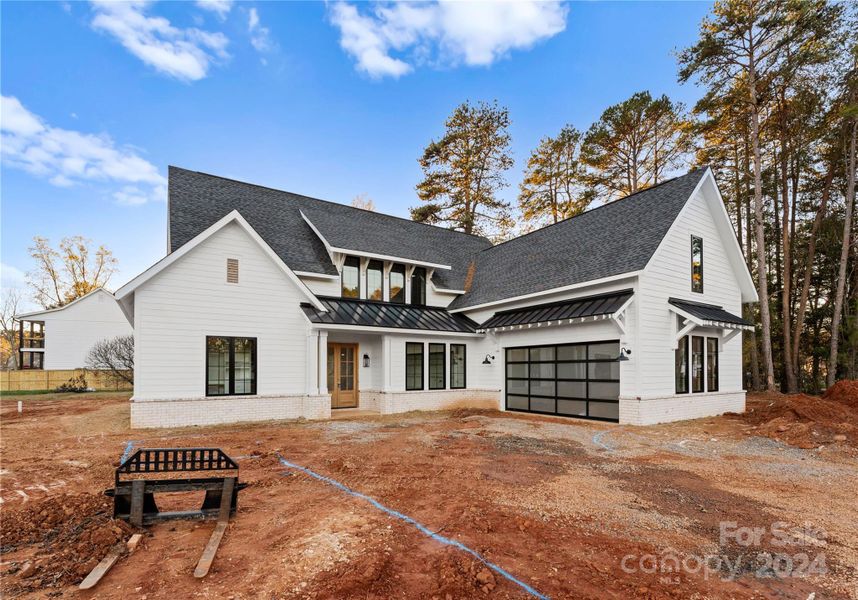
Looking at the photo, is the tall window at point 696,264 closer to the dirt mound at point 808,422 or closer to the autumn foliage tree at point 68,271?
the dirt mound at point 808,422

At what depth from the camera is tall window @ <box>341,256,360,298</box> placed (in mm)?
15516

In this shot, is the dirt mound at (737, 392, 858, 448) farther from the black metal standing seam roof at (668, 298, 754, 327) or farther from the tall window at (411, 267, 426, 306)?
the tall window at (411, 267, 426, 306)

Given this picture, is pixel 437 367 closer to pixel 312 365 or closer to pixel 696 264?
pixel 312 365

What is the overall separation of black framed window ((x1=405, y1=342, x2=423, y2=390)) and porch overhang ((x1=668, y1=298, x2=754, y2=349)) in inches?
317

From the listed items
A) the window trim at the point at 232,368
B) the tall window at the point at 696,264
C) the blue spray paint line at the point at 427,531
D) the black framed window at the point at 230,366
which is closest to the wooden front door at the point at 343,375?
the window trim at the point at 232,368

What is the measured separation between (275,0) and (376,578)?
14440 millimetres

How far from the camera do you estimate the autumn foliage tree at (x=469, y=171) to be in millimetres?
29219

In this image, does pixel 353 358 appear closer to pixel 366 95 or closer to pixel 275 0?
pixel 275 0

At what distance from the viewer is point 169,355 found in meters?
10.9

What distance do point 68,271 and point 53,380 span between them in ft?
50.9

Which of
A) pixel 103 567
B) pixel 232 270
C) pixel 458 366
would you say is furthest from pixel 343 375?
pixel 103 567

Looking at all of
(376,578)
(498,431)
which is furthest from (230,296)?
(376,578)

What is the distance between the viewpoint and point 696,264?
13.5 m

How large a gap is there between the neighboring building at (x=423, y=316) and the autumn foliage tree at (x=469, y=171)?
1290 centimetres
